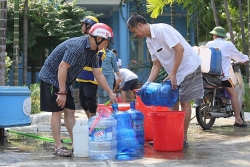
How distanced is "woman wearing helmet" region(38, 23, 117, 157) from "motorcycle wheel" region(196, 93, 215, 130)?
9.03ft

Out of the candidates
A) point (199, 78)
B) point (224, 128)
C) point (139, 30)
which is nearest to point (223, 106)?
point (224, 128)

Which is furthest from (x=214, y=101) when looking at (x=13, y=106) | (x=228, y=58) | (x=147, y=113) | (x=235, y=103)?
(x=13, y=106)

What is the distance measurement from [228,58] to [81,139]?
13.8ft

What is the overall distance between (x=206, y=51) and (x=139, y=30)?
94.3 inches

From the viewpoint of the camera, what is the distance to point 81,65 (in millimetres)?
6461

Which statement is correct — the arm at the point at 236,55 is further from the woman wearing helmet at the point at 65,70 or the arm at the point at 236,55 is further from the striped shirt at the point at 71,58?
the striped shirt at the point at 71,58

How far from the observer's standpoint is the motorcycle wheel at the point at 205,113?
9164mm

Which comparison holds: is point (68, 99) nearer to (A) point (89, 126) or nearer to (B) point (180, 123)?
(A) point (89, 126)

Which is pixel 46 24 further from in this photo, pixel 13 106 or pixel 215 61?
pixel 13 106

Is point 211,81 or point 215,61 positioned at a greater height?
point 215,61

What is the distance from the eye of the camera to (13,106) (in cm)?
744

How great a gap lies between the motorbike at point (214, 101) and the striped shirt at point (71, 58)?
3106mm

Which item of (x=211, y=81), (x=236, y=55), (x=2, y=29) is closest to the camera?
(x=211, y=81)

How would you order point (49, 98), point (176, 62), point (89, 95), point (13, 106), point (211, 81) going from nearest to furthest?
1. point (49, 98)
2. point (176, 62)
3. point (13, 106)
4. point (89, 95)
5. point (211, 81)
